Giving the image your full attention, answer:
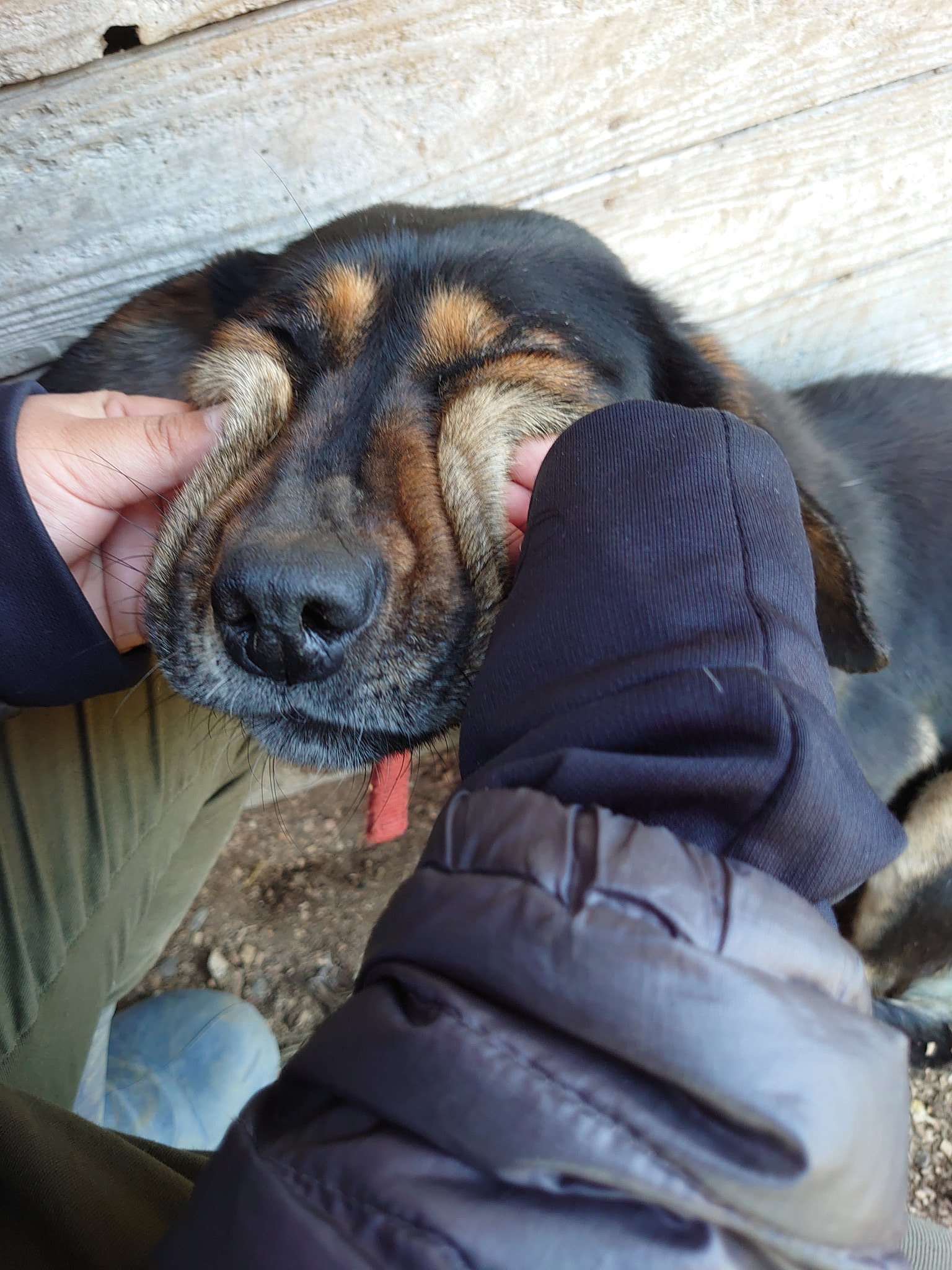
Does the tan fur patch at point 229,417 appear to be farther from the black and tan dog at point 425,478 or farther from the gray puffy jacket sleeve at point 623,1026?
the gray puffy jacket sleeve at point 623,1026

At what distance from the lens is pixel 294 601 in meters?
1.18

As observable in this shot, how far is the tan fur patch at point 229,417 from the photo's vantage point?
1.46 metres

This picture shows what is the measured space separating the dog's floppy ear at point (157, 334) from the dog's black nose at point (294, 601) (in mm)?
925

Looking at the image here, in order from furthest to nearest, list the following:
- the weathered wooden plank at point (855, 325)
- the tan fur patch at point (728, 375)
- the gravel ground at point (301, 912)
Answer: the gravel ground at point (301, 912), the weathered wooden plank at point (855, 325), the tan fur patch at point (728, 375)

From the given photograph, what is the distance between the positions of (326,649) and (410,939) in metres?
0.56

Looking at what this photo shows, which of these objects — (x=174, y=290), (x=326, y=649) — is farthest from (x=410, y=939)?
(x=174, y=290)

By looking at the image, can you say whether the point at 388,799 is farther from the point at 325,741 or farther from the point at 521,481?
the point at 521,481

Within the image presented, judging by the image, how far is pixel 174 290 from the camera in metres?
1.94

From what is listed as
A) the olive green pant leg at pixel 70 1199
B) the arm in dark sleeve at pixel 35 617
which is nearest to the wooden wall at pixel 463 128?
the arm in dark sleeve at pixel 35 617

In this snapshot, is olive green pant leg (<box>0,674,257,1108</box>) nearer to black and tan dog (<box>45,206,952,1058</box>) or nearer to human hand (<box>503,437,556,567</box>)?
black and tan dog (<box>45,206,952,1058</box>)

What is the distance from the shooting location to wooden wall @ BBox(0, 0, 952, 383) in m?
1.75

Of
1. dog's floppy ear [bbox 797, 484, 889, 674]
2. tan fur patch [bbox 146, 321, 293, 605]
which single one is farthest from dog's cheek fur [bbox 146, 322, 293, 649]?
dog's floppy ear [bbox 797, 484, 889, 674]

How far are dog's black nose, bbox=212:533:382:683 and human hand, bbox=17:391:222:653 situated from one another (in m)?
0.37

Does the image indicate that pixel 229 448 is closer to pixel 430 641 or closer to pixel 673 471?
pixel 430 641
